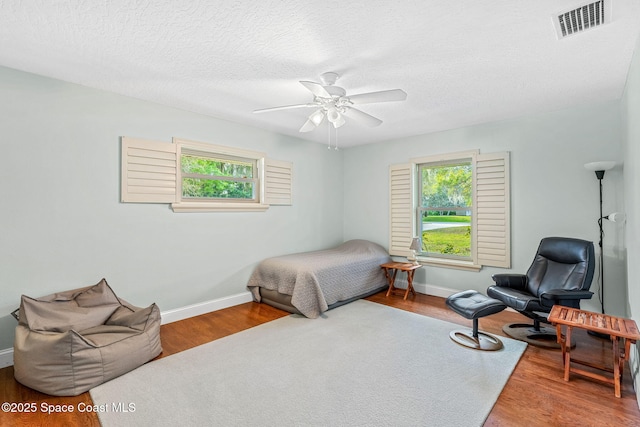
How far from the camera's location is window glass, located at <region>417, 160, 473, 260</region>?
4422mm

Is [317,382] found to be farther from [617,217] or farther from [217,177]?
[617,217]

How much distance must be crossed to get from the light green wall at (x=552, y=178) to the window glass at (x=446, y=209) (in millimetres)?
298

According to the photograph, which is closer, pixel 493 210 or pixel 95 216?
pixel 95 216

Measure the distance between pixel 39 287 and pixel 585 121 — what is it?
5.61 metres

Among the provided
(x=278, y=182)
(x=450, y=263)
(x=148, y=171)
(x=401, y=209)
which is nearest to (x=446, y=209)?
(x=401, y=209)

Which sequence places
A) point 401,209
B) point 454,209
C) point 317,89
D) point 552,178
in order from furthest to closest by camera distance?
point 401,209
point 454,209
point 552,178
point 317,89

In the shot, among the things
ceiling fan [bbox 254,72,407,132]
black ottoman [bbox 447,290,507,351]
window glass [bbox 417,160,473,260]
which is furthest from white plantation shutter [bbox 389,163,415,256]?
ceiling fan [bbox 254,72,407,132]

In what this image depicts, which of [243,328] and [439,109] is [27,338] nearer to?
[243,328]

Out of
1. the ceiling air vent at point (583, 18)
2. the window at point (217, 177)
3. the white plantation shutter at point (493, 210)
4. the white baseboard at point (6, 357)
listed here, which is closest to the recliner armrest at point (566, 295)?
the white plantation shutter at point (493, 210)

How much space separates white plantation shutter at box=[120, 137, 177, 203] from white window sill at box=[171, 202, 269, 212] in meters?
0.13

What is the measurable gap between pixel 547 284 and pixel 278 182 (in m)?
3.48

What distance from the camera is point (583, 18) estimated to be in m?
1.84

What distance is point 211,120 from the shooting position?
150 inches

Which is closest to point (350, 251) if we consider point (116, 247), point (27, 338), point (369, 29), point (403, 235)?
point (403, 235)
